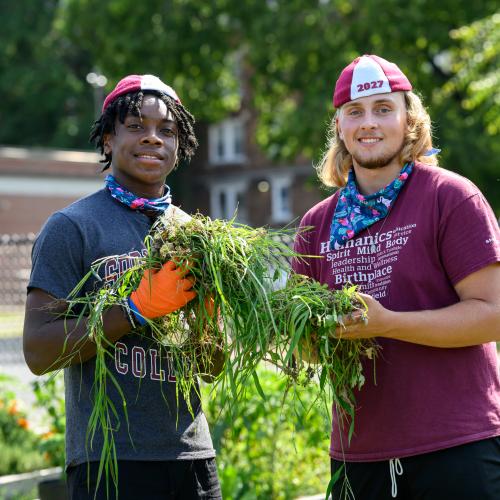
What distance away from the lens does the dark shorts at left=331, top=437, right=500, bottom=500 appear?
102 inches

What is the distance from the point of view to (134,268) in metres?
2.67

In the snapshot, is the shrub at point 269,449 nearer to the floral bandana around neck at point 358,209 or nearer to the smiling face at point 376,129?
the floral bandana around neck at point 358,209

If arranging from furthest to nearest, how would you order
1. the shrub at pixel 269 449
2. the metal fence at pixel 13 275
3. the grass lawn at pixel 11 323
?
the grass lawn at pixel 11 323 → the metal fence at pixel 13 275 → the shrub at pixel 269 449

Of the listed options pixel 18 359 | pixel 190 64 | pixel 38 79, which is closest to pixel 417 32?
pixel 190 64

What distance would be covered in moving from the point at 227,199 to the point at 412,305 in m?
35.5

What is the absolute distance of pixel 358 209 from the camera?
2.89 m

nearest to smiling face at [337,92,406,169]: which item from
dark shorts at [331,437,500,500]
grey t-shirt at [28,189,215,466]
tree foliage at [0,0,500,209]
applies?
grey t-shirt at [28,189,215,466]

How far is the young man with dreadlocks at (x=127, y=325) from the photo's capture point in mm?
2678

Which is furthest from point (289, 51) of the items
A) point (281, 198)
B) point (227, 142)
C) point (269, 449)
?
point (269, 449)

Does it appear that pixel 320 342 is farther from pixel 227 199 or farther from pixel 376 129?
pixel 227 199

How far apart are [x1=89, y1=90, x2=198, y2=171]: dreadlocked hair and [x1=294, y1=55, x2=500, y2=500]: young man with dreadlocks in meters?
0.61

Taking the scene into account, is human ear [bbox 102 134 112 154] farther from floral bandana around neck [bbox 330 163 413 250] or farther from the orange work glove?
floral bandana around neck [bbox 330 163 413 250]

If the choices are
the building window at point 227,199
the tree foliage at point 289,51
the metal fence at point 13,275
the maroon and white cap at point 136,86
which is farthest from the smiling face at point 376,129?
the building window at point 227,199

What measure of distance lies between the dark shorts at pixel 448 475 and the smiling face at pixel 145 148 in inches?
46.7
